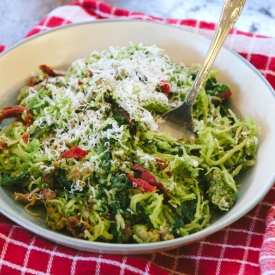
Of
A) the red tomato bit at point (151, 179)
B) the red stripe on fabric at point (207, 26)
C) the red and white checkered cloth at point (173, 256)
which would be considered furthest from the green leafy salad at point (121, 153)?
the red stripe on fabric at point (207, 26)

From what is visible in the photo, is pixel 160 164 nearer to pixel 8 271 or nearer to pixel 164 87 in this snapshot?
pixel 164 87

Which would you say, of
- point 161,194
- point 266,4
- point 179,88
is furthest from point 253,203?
point 266,4

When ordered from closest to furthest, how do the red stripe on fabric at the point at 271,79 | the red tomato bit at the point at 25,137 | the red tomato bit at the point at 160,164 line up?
the red tomato bit at the point at 160,164 → the red tomato bit at the point at 25,137 → the red stripe on fabric at the point at 271,79

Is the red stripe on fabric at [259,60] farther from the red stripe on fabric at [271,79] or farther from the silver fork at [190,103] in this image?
the silver fork at [190,103]

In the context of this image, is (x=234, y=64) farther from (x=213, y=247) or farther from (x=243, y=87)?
(x=213, y=247)

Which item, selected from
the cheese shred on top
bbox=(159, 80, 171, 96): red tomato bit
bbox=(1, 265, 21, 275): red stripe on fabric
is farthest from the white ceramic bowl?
bbox=(159, 80, 171, 96): red tomato bit

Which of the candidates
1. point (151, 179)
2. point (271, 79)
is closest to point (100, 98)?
point (151, 179)
